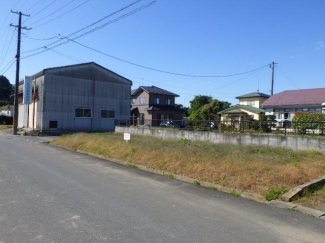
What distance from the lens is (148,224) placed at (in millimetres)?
4336

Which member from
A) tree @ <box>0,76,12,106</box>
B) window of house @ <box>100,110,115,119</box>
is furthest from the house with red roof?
tree @ <box>0,76,12,106</box>

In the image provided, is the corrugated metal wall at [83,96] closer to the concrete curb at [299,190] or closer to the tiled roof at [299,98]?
the tiled roof at [299,98]

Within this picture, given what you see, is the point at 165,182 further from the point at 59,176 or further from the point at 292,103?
the point at 292,103

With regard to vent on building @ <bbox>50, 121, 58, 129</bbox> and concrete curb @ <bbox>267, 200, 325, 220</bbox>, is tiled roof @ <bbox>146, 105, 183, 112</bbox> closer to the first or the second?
vent on building @ <bbox>50, 121, 58, 129</bbox>

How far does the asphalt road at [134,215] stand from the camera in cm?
393

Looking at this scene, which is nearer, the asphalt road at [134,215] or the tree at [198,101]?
the asphalt road at [134,215]

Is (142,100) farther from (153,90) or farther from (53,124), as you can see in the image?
(53,124)

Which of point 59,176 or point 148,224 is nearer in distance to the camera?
point 148,224

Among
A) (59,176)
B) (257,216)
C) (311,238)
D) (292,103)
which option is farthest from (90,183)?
(292,103)

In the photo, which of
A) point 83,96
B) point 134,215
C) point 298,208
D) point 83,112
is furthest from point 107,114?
point 298,208

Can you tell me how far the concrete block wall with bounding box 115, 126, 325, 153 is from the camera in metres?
10.8

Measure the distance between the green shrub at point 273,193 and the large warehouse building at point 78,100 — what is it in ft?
76.4

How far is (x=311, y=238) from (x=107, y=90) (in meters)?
29.1

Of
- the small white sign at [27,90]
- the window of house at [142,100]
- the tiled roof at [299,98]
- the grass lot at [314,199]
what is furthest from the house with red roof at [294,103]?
the small white sign at [27,90]
